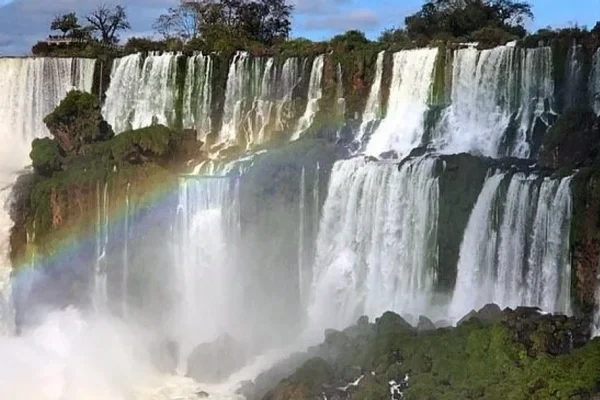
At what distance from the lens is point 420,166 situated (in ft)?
77.3

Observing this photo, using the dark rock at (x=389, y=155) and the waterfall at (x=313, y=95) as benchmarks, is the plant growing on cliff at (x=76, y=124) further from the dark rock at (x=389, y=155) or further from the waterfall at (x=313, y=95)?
the dark rock at (x=389, y=155)

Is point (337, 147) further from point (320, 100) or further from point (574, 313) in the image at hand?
point (574, 313)

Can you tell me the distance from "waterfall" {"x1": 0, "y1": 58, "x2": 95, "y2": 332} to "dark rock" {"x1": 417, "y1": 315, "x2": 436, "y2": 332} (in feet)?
58.5

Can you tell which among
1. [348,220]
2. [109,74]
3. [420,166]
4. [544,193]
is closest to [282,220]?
[348,220]

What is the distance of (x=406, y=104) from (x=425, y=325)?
10.0m

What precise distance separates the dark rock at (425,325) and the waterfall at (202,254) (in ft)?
23.0

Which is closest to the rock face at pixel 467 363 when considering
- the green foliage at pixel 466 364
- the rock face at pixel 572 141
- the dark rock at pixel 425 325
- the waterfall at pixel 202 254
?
the green foliage at pixel 466 364

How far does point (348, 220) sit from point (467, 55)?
5.99 m

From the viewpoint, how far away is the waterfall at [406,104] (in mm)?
28516

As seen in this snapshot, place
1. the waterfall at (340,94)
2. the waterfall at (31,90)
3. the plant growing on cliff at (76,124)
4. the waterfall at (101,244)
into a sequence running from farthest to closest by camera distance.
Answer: the waterfall at (31,90), the plant growing on cliff at (76,124), the waterfall at (340,94), the waterfall at (101,244)

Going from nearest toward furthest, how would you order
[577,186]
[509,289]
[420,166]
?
1. [577,186]
2. [509,289]
3. [420,166]

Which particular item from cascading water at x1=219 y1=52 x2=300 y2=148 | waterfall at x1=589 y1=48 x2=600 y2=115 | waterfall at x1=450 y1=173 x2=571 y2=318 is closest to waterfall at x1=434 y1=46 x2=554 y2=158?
waterfall at x1=589 y1=48 x2=600 y2=115

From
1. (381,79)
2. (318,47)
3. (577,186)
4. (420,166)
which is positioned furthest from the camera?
(318,47)

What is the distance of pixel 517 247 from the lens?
2130cm
